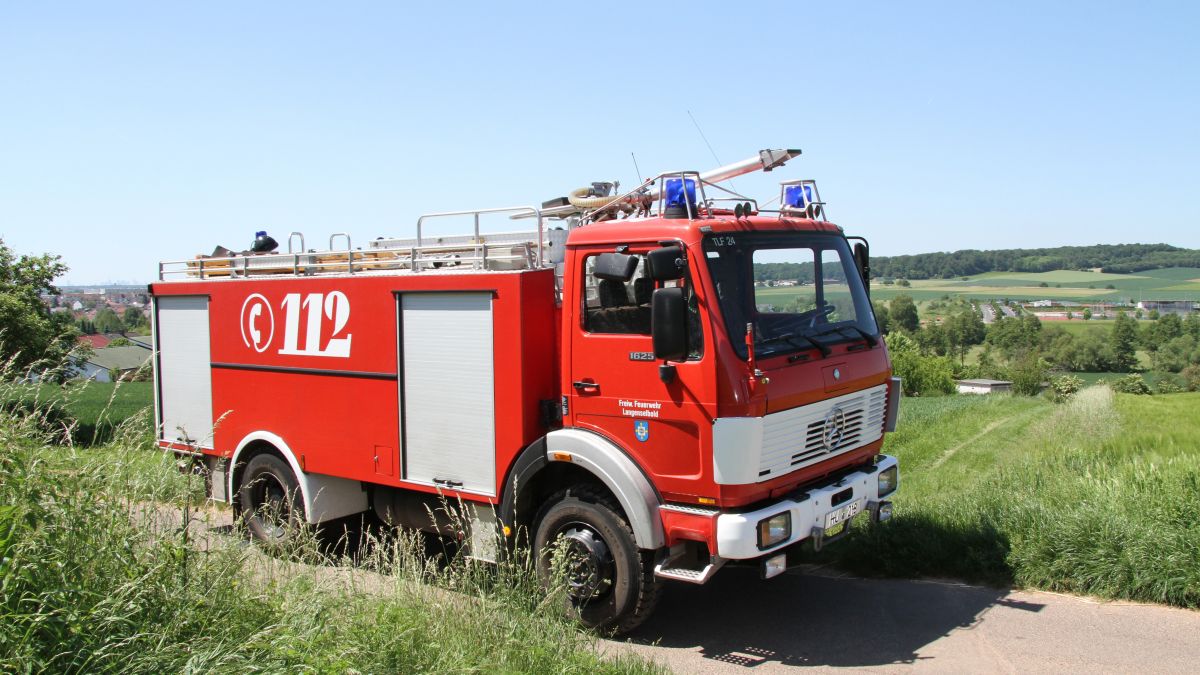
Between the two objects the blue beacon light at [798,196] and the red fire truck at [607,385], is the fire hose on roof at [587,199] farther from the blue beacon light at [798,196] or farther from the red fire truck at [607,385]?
the blue beacon light at [798,196]

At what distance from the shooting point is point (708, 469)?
18.4 ft

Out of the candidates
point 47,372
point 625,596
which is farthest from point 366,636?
point 47,372

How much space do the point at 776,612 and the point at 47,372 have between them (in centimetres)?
515

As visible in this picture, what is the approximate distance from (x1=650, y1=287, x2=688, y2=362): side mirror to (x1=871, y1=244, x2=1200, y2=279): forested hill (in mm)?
106049

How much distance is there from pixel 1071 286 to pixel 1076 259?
7.59 metres

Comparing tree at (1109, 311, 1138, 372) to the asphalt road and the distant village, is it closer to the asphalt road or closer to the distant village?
the distant village

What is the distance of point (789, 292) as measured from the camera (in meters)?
6.46

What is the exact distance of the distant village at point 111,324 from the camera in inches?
367

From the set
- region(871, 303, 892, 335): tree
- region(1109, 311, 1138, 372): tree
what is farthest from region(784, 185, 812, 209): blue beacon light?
region(1109, 311, 1138, 372): tree

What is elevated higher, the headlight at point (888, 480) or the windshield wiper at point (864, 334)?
the windshield wiper at point (864, 334)

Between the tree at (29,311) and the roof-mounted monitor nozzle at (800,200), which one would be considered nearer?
the roof-mounted monitor nozzle at (800,200)

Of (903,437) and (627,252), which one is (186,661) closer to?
(627,252)

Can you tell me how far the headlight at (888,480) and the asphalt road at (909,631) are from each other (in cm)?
76

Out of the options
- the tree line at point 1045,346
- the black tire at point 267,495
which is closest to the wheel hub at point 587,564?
the black tire at point 267,495
